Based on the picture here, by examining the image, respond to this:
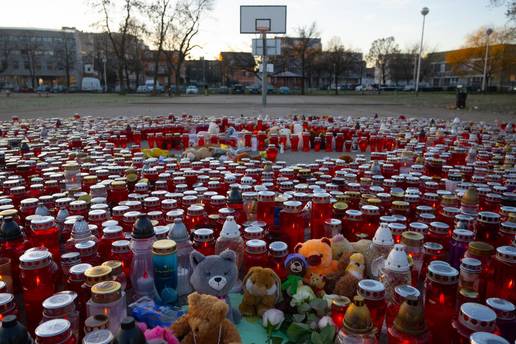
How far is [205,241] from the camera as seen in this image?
252 centimetres

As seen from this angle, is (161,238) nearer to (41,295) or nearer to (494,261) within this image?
(41,295)

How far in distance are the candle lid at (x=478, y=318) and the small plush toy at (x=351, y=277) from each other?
71cm

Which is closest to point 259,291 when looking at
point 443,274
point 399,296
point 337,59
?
point 399,296

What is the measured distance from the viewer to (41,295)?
7.00ft

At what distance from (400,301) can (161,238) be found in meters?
1.47

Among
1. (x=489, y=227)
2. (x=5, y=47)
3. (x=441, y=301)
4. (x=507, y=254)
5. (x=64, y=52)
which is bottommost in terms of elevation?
(x=441, y=301)

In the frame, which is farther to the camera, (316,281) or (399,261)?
(316,281)

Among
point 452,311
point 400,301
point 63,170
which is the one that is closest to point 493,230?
point 452,311

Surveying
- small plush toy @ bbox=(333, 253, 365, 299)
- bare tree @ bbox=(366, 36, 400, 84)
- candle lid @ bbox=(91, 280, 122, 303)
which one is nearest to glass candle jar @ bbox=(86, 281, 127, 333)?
candle lid @ bbox=(91, 280, 122, 303)

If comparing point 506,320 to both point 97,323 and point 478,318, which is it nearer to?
point 478,318

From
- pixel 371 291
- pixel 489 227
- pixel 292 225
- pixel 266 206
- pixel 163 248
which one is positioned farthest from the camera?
pixel 266 206

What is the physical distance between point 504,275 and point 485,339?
2.82 ft

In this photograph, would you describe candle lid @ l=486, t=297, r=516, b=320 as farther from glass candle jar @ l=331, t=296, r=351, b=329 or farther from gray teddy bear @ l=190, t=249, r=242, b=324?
gray teddy bear @ l=190, t=249, r=242, b=324

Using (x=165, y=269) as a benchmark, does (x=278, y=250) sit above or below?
above
